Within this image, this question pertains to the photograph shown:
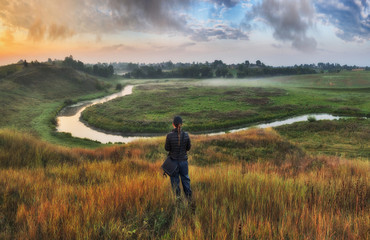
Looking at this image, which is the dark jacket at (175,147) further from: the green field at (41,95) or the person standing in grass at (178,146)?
the green field at (41,95)

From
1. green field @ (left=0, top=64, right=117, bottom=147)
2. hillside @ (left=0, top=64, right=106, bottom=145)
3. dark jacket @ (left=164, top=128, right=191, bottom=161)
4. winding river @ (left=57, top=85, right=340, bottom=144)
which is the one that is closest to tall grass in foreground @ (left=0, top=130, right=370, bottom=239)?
dark jacket @ (left=164, top=128, right=191, bottom=161)

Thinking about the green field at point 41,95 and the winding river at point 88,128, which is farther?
the green field at point 41,95

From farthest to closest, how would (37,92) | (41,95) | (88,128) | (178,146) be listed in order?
(37,92)
(41,95)
(88,128)
(178,146)

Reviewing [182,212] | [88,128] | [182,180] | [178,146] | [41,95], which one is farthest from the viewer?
[41,95]

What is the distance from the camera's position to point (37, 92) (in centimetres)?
7944

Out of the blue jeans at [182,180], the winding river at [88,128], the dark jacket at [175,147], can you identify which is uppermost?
the dark jacket at [175,147]

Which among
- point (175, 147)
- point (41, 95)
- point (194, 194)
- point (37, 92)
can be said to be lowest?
point (194, 194)

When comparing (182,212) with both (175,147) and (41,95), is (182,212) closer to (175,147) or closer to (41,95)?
(175,147)

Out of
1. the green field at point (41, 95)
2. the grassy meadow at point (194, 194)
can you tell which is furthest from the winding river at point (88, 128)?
the grassy meadow at point (194, 194)

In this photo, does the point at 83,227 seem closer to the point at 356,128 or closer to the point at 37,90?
the point at 356,128

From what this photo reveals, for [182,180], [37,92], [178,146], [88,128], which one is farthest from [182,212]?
[37,92]

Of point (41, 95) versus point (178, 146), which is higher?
point (41, 95)

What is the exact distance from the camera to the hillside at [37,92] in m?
44.7

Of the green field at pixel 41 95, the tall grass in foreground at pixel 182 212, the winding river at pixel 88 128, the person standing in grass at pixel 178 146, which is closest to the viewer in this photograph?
the tall grass in foreground at pixel 182 212
